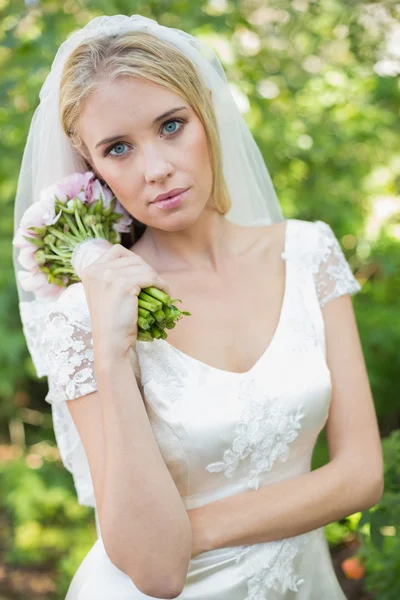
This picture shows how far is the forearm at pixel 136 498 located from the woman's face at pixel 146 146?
542mm

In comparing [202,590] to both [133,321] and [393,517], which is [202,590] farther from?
[133,321]

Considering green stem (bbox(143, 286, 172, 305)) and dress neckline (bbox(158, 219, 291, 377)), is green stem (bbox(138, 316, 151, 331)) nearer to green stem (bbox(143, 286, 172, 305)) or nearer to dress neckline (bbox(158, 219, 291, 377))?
green stem (bbox(143, 286, 172, 305))

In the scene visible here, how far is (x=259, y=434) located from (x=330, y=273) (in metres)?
0.69

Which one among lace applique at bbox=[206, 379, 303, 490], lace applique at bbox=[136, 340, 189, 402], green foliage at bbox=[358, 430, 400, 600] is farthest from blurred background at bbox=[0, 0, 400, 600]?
lace applique at bbox=[136, 340, 189, 402]

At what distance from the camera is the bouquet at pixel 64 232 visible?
2.25 m

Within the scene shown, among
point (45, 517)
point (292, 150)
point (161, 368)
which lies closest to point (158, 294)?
point (161, 368)

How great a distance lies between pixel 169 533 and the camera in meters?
1.92

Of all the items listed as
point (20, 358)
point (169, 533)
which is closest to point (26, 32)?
point (20, 358)

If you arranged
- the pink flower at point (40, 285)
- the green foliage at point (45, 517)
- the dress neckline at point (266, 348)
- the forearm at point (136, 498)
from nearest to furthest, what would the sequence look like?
1. the forearm at point (136, 498)
2. the dress neckline at point (266, 348)
3. the pink flower at point (40, 285)
4. the green foliage at point (45, 517)

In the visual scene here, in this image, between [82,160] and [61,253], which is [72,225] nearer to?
[61,253]

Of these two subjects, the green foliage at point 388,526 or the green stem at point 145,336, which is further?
the green foliage at point 388,526

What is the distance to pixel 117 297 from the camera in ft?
6.48

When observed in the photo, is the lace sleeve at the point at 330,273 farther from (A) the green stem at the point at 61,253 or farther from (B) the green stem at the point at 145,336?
(A) the green stem at the point at 61,253

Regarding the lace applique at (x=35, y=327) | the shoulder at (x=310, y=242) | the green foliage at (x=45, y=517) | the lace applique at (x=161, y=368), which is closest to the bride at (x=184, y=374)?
the lace applique at (x=161, y=368)
